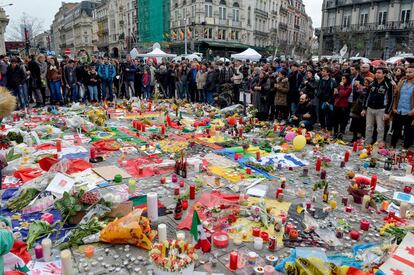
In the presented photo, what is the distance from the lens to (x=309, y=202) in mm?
4828

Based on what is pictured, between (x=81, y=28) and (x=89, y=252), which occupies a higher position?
(x=81, y=28)

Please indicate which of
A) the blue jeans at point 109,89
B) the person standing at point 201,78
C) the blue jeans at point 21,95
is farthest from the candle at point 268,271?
the blue jeans at point 109,89

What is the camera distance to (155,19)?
50.4 m

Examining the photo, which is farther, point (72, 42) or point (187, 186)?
point (72, 42)

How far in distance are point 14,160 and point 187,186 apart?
142 inches

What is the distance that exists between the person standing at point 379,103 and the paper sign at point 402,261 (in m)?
4.78

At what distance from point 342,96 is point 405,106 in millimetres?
1691

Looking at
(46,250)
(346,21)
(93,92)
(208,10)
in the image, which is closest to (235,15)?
(208,10)

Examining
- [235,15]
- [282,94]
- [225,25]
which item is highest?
[235,15]

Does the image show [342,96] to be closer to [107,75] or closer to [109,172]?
[109,172]

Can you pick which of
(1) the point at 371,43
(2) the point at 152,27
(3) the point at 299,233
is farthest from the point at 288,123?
(2) the point at 152,27

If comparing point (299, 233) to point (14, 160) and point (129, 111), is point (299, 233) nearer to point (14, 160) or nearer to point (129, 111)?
point (14, 160)

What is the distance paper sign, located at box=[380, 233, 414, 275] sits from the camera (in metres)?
3.18

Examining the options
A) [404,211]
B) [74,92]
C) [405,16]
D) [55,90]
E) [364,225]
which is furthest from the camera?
[405,16]
